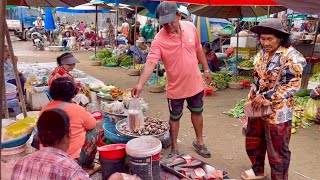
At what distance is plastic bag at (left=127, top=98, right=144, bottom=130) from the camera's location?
3.93 m

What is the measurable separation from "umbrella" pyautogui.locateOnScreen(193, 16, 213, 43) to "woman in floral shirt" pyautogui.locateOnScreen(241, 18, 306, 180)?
8224 mm

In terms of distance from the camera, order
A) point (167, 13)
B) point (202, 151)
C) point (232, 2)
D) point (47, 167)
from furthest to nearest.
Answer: point (232, 2) → point (202, 151) → point (167, 13) → point (47, 167)

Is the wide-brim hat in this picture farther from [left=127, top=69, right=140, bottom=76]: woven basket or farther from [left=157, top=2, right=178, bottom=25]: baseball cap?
[left=127, top=69, right=140, bottom=76]: woven basket

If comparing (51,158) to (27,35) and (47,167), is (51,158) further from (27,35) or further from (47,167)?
(27,35)

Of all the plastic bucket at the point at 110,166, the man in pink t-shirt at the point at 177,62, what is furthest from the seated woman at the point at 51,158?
the man in pink t-shirt at the point at 177,62

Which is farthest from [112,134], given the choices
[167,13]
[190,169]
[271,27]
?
[271,27]

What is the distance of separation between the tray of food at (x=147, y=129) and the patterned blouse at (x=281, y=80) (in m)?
1.43

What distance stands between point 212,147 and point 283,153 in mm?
1624

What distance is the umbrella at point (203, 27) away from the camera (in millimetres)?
11453

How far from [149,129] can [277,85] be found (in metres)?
1.81

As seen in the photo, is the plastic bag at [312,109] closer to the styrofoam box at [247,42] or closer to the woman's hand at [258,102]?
the woman's hand at [258,102]

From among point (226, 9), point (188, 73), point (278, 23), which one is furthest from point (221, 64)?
point (278, 23)

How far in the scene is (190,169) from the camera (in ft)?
12.4

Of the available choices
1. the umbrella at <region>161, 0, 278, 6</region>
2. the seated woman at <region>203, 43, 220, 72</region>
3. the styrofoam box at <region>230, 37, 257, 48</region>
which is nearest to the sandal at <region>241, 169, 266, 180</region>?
the umbrella at <region>161, 0, 278, 6</region>
